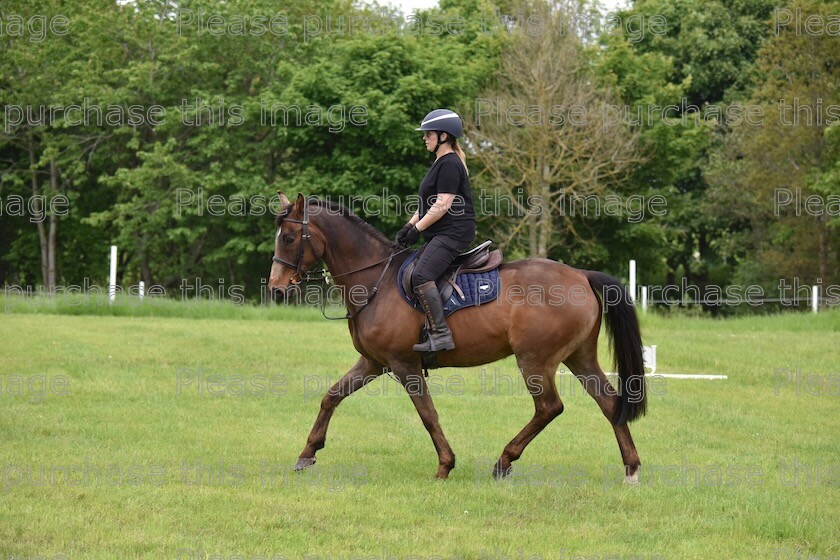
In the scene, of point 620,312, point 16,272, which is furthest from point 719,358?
point 16,272

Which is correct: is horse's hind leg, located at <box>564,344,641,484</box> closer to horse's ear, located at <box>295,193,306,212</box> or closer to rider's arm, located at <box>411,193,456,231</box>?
rider's arm, located at <box>411,193,456,231</box>

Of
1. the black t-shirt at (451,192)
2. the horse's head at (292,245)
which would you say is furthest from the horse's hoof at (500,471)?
the horse's head at (292,245)

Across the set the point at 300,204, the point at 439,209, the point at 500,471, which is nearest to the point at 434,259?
the point at 439,209

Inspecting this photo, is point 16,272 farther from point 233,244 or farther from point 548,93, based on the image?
point 548,93

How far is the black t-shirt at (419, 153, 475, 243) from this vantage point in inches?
353

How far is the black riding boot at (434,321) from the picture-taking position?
885 centimetres

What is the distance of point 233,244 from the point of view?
35312 mm

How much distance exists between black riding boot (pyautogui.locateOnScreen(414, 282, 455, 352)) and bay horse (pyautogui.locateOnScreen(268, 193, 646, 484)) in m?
0.16

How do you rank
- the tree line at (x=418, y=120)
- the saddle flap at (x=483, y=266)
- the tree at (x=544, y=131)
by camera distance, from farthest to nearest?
the tree line at (x=418, y=120)
the tree at (x=544, y=131)
the saddle flap at (x=483, y=266)

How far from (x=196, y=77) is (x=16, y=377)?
27129mm

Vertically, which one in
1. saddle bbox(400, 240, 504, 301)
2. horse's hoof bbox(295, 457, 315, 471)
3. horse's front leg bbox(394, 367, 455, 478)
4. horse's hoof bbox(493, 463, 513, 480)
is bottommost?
horse's hoof bbox(493, 463, 513, 480)

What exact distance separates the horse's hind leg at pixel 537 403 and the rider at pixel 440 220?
80 centimetres

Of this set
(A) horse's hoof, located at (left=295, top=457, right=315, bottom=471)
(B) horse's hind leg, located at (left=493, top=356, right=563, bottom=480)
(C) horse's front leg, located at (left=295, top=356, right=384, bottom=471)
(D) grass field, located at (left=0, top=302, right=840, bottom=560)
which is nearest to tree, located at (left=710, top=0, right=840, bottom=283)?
(D) grass field, located at (left=0, top=302, right=840, bottom=560)

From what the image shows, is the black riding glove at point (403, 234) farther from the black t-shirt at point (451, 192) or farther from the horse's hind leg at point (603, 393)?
the horse's hind leg at point (603, 393)
